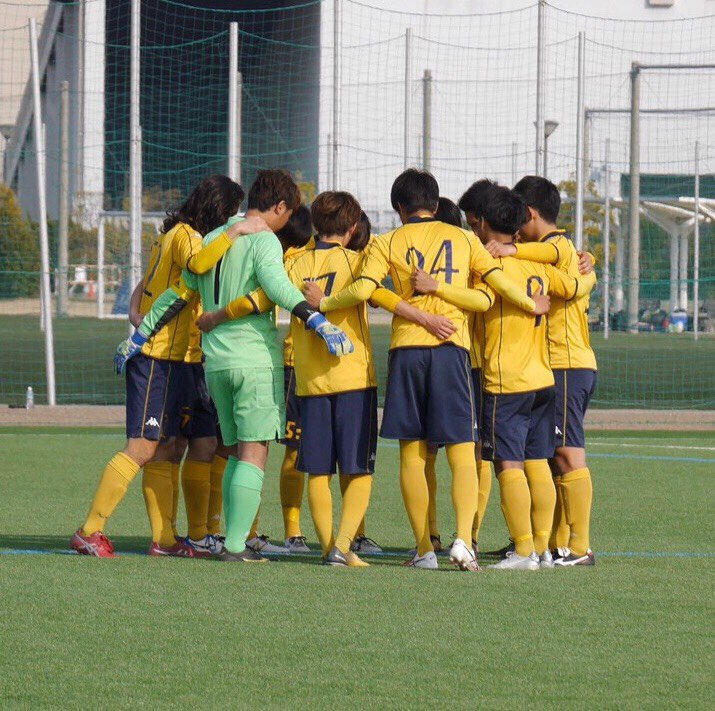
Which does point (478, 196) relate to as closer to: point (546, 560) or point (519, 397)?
point (519, 397)

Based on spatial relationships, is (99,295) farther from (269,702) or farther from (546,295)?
(269,702)

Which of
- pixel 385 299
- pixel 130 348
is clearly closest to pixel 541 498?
pixel 385 299

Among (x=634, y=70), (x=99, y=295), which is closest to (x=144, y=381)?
(x=99, y=295)

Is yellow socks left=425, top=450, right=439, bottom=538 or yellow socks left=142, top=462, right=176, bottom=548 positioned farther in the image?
yellow socks left=425, top=450, right=439, bottom=538

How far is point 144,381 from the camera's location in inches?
264

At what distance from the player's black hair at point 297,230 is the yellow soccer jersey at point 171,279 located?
72 cm

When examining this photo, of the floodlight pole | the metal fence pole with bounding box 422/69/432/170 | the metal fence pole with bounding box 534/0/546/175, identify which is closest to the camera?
the metal fence pole with bounding box 534/0/546/175

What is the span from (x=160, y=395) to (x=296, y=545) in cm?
117

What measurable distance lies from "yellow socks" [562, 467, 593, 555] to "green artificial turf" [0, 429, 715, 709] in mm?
227

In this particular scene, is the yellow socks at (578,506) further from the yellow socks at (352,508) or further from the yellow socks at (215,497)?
the yellow socks at (215,497)

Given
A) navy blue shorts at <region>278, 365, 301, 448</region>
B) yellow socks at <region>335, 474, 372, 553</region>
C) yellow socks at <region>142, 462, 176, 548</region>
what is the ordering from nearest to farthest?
1. yellow socks at <region>335, 474, 372, 553</region>
2. yellow socks at <region>142, 462, 176, 548</region>
3. navy blue shorts at <region>278, 365, 301, 448</region>

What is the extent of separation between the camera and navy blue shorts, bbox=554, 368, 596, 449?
22.1ft

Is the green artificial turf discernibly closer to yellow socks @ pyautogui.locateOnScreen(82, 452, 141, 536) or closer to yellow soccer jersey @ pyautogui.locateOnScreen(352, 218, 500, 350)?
yellow socks @ pyautogui.locateOnScreen(82, 452, 141, 536)

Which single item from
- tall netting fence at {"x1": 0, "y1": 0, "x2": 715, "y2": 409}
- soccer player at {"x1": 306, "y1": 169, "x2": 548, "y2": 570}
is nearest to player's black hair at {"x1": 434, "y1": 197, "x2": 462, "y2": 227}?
soccer player at {"x1": 306, "y1": 169, "x2": 548, "y2": 570}
